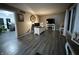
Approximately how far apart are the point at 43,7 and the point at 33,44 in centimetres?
79

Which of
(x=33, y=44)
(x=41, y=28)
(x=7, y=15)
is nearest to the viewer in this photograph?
(x=7, y=15)

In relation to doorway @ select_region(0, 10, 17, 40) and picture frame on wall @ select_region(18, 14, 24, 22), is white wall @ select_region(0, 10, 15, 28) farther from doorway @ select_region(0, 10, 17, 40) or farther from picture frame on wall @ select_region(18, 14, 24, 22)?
picture frame on wall @ select_region(18, 14, 24, 22)

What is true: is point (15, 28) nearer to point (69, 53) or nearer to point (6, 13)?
point (6, 13)

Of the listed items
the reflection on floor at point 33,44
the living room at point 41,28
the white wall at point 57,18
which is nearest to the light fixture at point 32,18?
the living room at point 41,28

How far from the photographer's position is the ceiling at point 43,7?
4.80ft

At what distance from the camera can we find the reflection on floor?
5.08ft

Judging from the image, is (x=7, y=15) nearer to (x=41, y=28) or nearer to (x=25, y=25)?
(x=25, y=25)

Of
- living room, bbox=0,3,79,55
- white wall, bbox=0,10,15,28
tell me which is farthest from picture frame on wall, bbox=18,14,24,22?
white wall, bbox=0,10,15,28

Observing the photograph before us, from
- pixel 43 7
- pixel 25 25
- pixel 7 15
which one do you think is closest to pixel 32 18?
pixel 25 25

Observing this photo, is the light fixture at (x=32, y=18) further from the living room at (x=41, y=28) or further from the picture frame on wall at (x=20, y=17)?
the picture frame on wall at (x=20, y=17)

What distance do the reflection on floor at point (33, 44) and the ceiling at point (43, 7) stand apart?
1.53 feet

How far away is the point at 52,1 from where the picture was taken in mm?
1411

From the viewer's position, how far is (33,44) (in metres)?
1.63

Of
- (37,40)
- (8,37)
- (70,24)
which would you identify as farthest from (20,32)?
(70,24)
